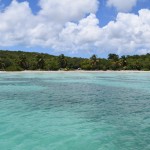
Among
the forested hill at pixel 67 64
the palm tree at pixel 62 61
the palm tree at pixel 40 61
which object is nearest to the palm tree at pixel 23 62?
the forested hill at pixel 67 64

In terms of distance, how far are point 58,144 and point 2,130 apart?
3711 millimetres

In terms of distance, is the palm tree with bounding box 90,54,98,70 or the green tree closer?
the palm tree with bounding box 90,54,98,70

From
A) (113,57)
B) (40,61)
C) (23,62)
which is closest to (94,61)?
(113,57)

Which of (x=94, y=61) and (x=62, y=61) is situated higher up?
(x=62, y=61)

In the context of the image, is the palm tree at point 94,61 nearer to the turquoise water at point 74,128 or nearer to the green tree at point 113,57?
the green tree at point 113,57

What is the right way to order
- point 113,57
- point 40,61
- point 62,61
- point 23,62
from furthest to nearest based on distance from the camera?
1. point 113,57
2. point 62,61
3. point 40,61
4. point 23,62

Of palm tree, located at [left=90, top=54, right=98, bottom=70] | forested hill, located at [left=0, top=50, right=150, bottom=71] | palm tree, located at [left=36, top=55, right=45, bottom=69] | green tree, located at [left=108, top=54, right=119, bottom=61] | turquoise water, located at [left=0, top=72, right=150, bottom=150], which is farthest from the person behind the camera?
green tree, located at [left=108, top=54, right=119, bottom=61]

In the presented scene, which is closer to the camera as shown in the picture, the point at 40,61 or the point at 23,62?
the point at 23,62

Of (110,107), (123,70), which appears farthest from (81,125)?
(123,70)

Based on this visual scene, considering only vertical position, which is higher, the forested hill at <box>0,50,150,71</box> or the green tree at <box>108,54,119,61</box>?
the green tree at <box>108,54,119,61</box>

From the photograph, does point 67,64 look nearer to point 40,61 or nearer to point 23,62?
point 40,61

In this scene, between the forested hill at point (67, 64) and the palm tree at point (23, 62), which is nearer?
the palm tree at point (23, 62)

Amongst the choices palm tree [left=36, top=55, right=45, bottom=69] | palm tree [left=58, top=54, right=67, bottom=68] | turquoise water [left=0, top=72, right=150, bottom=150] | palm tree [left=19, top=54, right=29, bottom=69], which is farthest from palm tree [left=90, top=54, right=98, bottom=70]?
turquoise water [left=0, top=72, right=150, bottom=150]

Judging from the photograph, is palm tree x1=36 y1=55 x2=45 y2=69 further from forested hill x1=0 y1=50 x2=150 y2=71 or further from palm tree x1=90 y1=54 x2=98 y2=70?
palm tree x1=90 y1=54 x2=98 y2=70
